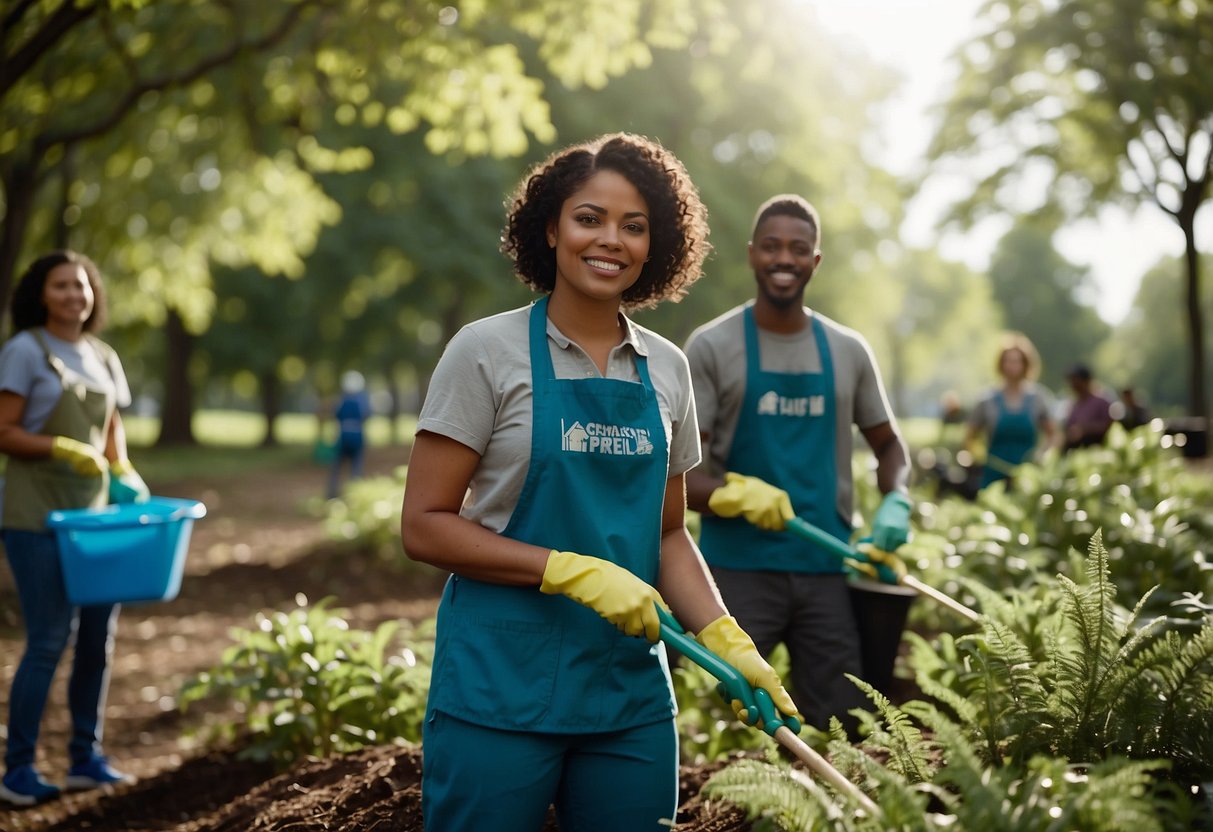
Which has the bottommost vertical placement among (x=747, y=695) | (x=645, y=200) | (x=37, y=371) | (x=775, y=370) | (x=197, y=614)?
(x=197, y=614)

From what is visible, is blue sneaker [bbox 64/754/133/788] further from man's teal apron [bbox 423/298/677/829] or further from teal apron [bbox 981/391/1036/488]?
teal apron [bbox 981/391/1036/488]

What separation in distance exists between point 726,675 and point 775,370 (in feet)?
5.78

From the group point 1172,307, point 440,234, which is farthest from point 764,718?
point 1172,307

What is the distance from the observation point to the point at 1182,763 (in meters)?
2.48

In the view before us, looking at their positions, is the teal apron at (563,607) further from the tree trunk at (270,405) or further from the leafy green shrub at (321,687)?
the tree trunk at (270,405)

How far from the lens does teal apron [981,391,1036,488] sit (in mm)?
8453

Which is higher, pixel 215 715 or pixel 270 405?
pixel 270 405

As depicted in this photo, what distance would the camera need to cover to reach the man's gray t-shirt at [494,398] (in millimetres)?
2209

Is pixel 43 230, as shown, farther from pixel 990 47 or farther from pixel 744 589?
pixel 990 47

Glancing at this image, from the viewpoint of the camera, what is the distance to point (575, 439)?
2250mm

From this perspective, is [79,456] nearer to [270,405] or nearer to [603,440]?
[603,440]

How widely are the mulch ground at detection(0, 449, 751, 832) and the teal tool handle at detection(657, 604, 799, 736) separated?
26.2 inches

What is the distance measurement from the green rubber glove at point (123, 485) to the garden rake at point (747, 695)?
3.36 m

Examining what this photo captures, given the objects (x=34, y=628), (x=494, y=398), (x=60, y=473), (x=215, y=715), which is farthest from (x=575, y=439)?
(x=215, y=715)
